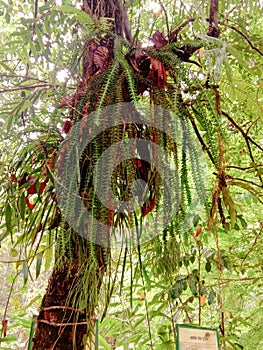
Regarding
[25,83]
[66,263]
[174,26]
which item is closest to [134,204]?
[66,263]

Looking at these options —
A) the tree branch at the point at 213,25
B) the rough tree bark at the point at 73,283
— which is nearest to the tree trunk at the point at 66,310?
the rough tree bark at the point at 73,283

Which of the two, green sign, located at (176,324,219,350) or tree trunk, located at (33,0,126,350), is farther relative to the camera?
green sign, located at (176,324,219,350)

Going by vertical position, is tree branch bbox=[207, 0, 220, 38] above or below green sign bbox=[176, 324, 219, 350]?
above

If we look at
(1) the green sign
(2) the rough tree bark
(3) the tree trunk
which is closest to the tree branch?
(2) the rough tree bark

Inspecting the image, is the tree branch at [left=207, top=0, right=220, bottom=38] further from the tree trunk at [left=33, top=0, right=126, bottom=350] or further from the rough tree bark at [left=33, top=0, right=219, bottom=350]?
the tree trunk at [left=33, top=0, right=126, bottom=350]

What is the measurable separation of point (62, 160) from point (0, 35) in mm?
1072

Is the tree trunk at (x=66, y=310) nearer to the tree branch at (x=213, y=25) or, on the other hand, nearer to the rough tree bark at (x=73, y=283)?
the rough tree bark at (x=73, y=283)

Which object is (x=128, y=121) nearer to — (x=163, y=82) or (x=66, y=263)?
(x=163, y=82)

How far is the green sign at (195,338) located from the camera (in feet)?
2.64

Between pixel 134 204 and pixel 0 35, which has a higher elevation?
pixel 0 35

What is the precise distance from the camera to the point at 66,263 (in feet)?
2.43

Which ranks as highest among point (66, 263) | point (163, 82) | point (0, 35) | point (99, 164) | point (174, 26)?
point (0, 35)

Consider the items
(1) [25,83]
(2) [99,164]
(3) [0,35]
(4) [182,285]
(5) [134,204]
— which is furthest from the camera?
(3) [0,35]

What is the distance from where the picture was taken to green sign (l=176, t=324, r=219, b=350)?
80cm
